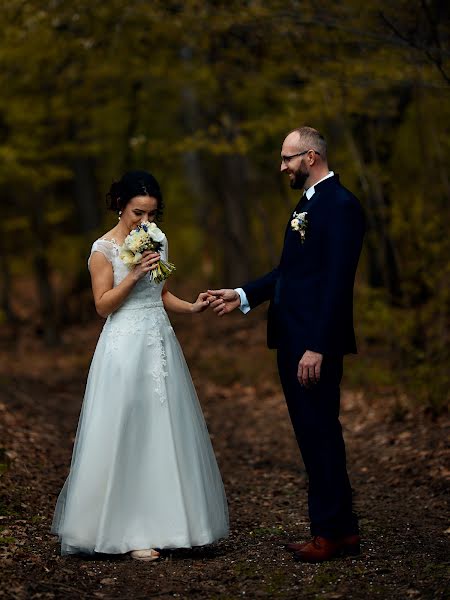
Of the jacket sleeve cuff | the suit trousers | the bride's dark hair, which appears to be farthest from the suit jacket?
the bride's dark hair

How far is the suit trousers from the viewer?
16.8 ft

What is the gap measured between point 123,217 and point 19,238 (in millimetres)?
14792

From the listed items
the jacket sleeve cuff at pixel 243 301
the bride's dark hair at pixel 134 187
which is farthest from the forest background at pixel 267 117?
the bride's dark hair at pixel 134 187

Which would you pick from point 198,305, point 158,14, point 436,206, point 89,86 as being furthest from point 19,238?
point 198,305

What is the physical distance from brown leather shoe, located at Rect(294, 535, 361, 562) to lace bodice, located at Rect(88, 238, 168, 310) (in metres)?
1.61

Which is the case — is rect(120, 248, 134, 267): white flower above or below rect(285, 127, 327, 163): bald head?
below

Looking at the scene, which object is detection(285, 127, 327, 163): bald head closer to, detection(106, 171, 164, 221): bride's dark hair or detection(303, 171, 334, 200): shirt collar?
detection(303, 171, 334, 200): shirt collar

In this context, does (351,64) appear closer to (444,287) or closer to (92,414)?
(444,287)

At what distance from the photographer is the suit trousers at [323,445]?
5125 millimetres

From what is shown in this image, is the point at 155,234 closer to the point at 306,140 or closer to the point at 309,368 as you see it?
the point at 306,140

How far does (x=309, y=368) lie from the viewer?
4934 mm

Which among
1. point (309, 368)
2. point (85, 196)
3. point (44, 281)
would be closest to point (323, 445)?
point (309, 368)

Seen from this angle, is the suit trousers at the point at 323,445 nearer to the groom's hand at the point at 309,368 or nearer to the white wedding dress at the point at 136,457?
the groom's hand at the point at 309,368

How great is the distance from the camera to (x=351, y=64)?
9.40m
